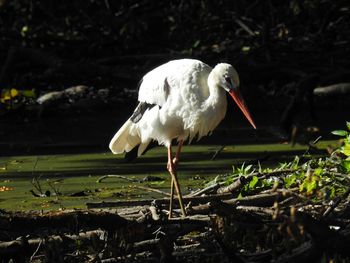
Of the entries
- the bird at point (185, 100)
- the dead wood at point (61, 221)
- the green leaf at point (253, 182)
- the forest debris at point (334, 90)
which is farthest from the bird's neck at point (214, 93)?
the forest debris at point (334, 90)

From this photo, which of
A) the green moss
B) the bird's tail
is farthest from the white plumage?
the green moss

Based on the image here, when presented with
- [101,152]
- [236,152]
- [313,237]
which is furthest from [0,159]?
[313,237]

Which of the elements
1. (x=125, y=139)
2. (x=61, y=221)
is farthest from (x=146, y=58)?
(x=61, y=221)

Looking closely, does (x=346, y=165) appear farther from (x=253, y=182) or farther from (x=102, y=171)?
(x=102, y=171)

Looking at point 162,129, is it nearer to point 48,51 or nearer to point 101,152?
point 101,152

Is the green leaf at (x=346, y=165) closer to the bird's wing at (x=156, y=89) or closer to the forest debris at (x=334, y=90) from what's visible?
the bird's wing at (x=156, y=89)

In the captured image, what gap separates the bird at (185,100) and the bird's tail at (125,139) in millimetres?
234

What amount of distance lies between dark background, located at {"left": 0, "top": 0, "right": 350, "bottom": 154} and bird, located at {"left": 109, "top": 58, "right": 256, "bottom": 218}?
2887mm

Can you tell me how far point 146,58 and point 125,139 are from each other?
521cm

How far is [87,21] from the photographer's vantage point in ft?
46.8

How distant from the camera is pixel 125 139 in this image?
7898mm

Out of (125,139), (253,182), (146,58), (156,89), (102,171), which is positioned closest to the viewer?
(253,182)

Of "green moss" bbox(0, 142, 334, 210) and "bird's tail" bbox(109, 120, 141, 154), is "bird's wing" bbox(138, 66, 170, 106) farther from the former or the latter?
"green moss" bbox(0, 142, 334, 210)

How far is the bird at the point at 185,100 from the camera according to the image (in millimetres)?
7062
